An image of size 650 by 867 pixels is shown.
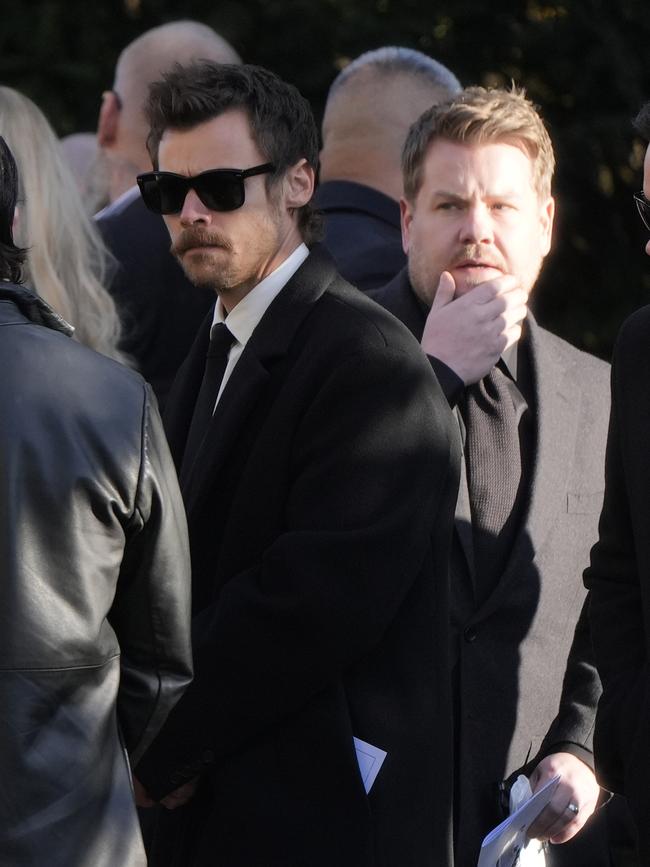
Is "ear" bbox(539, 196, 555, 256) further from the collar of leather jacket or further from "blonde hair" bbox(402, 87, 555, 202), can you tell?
the collar of leather jacket

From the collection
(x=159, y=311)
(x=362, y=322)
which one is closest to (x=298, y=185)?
(x=362, y=322)

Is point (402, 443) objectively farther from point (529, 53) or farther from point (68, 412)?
point (529, 53)

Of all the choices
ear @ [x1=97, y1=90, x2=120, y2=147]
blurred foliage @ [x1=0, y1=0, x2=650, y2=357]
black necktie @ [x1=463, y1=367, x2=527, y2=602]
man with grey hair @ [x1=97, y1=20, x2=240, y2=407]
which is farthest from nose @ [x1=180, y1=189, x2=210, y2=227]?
blurred foliage @ [x1=0, y1=0, x2=650, y2=357]

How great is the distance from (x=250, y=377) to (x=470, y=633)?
67 centimetres

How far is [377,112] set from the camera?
14.5ft

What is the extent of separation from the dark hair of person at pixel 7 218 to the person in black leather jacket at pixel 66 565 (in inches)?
3.4

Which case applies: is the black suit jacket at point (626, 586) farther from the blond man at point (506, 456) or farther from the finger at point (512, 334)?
the finger at point (512, 334)

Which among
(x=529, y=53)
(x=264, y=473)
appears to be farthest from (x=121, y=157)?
(x=264, y=473)

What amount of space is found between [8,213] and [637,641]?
126 cm

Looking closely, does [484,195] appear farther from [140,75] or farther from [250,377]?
[140,75]

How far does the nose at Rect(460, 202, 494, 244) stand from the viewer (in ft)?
10.6

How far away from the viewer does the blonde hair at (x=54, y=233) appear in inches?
143

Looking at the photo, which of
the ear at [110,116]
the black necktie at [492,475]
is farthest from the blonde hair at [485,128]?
the ear at [110,116]

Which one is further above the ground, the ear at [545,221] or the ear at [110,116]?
the ear at [545,221]
